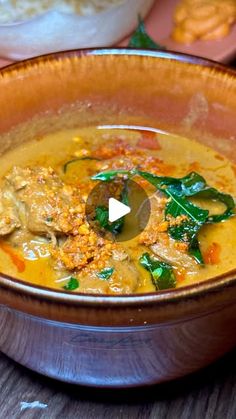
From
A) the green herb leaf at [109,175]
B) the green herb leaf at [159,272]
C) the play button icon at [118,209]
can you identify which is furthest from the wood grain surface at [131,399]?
the green herb leaf at [109,175]

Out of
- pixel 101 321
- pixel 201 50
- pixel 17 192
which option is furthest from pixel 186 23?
pixel 101 321

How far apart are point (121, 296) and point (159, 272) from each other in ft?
0.95

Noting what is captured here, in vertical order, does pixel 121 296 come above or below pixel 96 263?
above

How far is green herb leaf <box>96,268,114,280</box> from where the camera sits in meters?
1.13

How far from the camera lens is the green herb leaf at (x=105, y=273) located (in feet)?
3.72

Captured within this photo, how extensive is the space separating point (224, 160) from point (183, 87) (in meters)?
0.17

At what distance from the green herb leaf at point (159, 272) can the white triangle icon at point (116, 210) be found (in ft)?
0.28

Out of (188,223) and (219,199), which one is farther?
(219,199)

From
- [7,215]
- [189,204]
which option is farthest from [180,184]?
[7,215]

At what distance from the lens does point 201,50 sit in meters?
1.91

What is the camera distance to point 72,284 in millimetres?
1142

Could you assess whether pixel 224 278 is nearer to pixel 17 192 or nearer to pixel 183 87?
pixel 17 192

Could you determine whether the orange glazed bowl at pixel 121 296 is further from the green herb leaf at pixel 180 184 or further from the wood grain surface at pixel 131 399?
the green herb leaf at pixel 180 184

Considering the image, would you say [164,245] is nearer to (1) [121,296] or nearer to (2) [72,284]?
(2) [72,284]
